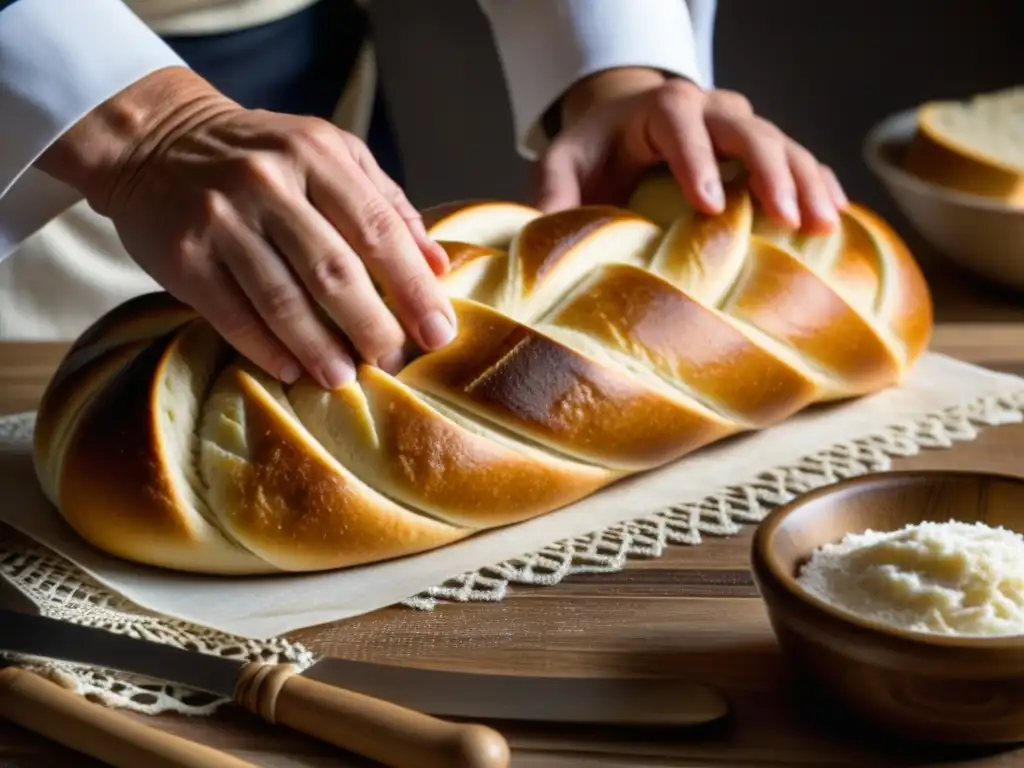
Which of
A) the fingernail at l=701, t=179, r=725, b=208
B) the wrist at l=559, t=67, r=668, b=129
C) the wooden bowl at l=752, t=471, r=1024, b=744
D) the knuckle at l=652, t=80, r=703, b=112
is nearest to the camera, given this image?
the wooden bowl at l=752, t=471, r=1024, b=744

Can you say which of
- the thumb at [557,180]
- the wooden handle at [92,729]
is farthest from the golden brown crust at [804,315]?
the wooden handle at [92,729]

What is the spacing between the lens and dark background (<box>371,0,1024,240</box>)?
2361 mm

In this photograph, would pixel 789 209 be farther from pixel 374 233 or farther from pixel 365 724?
pixel 365 724

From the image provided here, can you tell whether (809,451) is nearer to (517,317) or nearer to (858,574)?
(517,317)

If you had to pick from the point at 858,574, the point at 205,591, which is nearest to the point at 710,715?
the point at 858,574

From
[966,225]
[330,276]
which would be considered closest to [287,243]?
[330,276]

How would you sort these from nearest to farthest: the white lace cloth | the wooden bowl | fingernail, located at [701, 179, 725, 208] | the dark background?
the wooden bowl < the white lace cloth < fingernail, located at [701, 179, 725, 208] < the dark background

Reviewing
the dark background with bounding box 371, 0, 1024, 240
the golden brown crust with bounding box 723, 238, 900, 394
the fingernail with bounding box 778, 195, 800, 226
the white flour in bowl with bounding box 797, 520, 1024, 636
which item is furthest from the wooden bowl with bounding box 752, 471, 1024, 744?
the dark background with bounding box 371, 0, 1024, 240

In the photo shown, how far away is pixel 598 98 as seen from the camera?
4.89 feet

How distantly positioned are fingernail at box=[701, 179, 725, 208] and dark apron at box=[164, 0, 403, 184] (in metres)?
0.56

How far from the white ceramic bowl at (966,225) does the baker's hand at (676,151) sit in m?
0.24

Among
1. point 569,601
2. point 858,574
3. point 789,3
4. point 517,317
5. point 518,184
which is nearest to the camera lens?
point 858,574

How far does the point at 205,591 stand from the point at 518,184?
1.66 m

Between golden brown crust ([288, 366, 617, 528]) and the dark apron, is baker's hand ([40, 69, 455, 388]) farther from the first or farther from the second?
the dark apron
